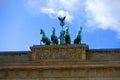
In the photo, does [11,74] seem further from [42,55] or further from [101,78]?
[101,78]

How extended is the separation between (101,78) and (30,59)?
4.34 metres

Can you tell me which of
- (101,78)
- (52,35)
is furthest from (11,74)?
(101,78)

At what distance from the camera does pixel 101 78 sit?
82.3ft

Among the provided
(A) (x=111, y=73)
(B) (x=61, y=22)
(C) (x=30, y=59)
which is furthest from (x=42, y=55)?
(A) (x=111, y=73)

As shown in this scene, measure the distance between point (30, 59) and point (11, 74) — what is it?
4.72 ft

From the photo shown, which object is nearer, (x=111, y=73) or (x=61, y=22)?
(x=111, y=73)

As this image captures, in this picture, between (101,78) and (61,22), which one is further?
(61,22)

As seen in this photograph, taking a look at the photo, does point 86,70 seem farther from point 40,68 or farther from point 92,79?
point 40,68

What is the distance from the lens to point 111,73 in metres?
25.1

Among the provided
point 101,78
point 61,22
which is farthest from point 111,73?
point 61,22

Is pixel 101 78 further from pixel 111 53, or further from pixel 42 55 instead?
pixel 42 55

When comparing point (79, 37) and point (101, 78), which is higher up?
point (79, 37)

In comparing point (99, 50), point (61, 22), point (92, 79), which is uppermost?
point (61, 22)

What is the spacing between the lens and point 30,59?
26172 mm
